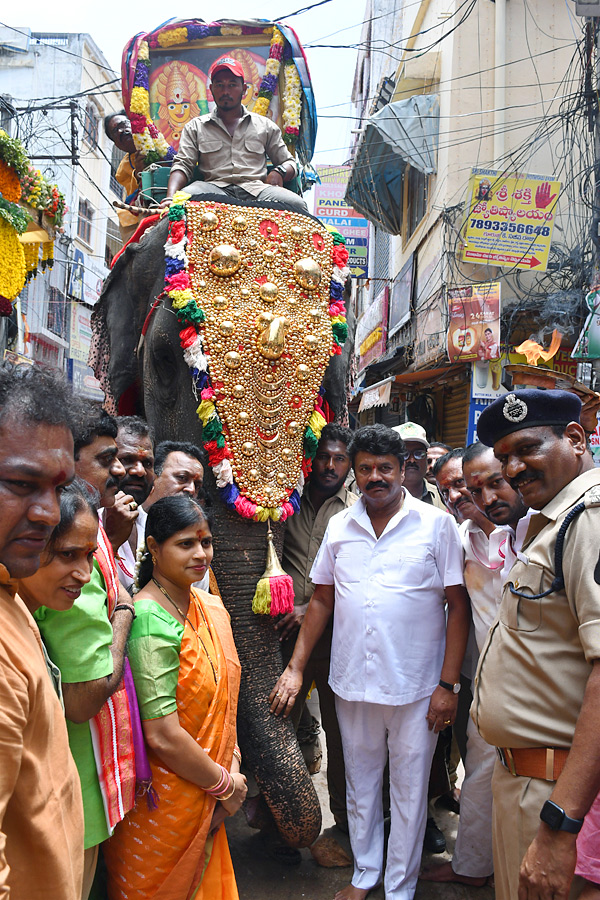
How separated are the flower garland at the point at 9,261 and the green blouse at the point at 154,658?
18.3 feet

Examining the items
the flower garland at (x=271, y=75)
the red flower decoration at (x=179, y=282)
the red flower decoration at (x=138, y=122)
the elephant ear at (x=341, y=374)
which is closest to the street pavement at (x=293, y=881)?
the elephant ear at (x=341, y=374)

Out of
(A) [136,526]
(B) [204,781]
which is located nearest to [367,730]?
(B) [204,781]

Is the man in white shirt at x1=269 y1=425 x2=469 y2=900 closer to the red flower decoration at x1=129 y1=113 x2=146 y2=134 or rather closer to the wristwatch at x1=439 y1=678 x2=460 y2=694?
the wristwatch at x1=439 y1=678 x2=460 y2=694

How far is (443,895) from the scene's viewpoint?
2.85 metres

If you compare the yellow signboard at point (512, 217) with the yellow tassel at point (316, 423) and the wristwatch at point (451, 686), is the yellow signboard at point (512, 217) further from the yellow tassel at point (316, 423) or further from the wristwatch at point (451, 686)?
the wristwatch at point (451, 686)

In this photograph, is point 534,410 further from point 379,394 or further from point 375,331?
point 375,331

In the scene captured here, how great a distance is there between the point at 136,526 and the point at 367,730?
126 centimetres

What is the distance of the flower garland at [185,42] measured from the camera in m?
4.40

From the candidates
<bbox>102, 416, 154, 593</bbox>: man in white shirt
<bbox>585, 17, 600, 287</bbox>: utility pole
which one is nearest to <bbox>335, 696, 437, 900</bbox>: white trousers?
<bbox>102, 416, 154, 593</bbox>: man in white shirt

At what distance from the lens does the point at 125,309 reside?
13.0ft

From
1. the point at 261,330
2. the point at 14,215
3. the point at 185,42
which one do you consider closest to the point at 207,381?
the point at 261,330

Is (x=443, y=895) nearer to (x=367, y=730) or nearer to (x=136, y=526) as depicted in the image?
(x=367, y=730)

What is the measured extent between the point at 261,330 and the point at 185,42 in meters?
2.66

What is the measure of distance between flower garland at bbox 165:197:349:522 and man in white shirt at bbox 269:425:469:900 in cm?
25
